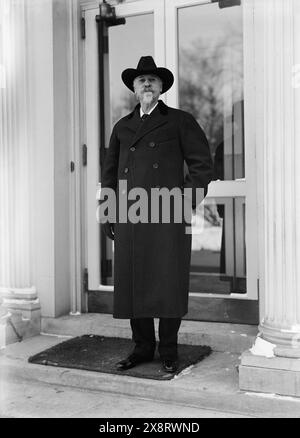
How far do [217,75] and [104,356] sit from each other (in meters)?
3.53

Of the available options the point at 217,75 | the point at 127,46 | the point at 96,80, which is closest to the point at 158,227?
the point at 96,80

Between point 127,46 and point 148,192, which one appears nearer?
point 148,192

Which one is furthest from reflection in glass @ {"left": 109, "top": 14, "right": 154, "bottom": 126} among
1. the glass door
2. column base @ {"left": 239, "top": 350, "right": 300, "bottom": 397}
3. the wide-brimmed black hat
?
column base @ {"left": 239, "top": 350, "right": 300, "bottom": 397}

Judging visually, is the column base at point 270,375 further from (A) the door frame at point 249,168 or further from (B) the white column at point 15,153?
(B) the white column at point 15,153

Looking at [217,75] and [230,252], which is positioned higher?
[217,75]

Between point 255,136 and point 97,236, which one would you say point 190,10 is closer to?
point 255,136

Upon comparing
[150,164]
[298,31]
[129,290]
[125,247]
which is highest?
[298,31]

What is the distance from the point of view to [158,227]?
346cm

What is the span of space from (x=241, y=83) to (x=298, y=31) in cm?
206

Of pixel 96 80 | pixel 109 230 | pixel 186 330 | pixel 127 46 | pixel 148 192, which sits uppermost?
pixel 127 46

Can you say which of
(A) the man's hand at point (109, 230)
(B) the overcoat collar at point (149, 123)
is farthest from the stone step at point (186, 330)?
(B) the overcoat collar at point (149, 123)

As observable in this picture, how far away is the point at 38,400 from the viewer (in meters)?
3.41

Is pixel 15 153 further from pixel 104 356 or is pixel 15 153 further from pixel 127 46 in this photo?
pixel 104 356
